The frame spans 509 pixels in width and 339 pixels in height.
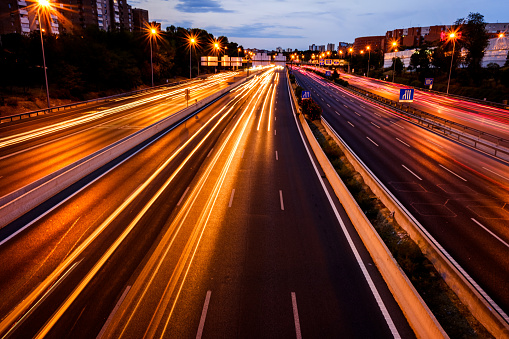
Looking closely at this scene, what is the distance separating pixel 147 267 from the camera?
10.5 metres

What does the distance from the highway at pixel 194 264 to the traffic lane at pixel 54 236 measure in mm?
52

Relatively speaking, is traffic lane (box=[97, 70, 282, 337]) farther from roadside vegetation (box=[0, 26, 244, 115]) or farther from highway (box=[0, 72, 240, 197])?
roadside vegetation (box=[0, 26, 244, 115])

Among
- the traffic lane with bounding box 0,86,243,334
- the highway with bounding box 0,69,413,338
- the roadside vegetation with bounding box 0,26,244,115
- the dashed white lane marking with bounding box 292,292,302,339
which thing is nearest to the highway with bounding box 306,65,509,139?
the highway with bounding box 0,69,413,338

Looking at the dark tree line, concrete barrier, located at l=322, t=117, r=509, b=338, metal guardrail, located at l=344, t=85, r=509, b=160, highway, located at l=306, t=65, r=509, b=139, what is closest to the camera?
concrete barrier, located at l=322, t=117, r=509, b=338

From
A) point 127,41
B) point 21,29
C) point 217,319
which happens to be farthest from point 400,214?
point 21,29

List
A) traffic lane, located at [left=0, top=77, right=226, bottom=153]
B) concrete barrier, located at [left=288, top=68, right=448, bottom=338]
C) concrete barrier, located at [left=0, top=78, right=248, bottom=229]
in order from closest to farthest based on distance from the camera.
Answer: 1. concrete barrier, located at [left=288, top=68, right=448, bottom=338]
2. concrete barrier, located at [left=0, top=78, right=248, bottom=229]
3. traffic lane, located at [left=0, top=77, right=226, bottom=153]

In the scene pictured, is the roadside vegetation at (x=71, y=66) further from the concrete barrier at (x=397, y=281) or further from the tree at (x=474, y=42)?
the tree at (x=474, y=42)

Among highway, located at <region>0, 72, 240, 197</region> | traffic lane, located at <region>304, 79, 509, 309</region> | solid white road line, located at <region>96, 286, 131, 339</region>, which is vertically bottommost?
solid white road line, located at <region>96, 286, 131, 339</region>

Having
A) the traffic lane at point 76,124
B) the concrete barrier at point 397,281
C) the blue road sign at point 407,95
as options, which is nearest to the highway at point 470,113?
the blue road sign at point 407,95

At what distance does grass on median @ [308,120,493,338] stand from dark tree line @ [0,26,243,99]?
5480 cm

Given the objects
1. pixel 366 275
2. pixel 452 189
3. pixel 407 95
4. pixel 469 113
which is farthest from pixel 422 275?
pixel 469 113

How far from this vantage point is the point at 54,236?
12.5 meters

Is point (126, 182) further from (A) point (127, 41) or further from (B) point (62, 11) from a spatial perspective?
(B) point (62, 11)

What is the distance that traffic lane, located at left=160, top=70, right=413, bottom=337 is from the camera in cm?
821
